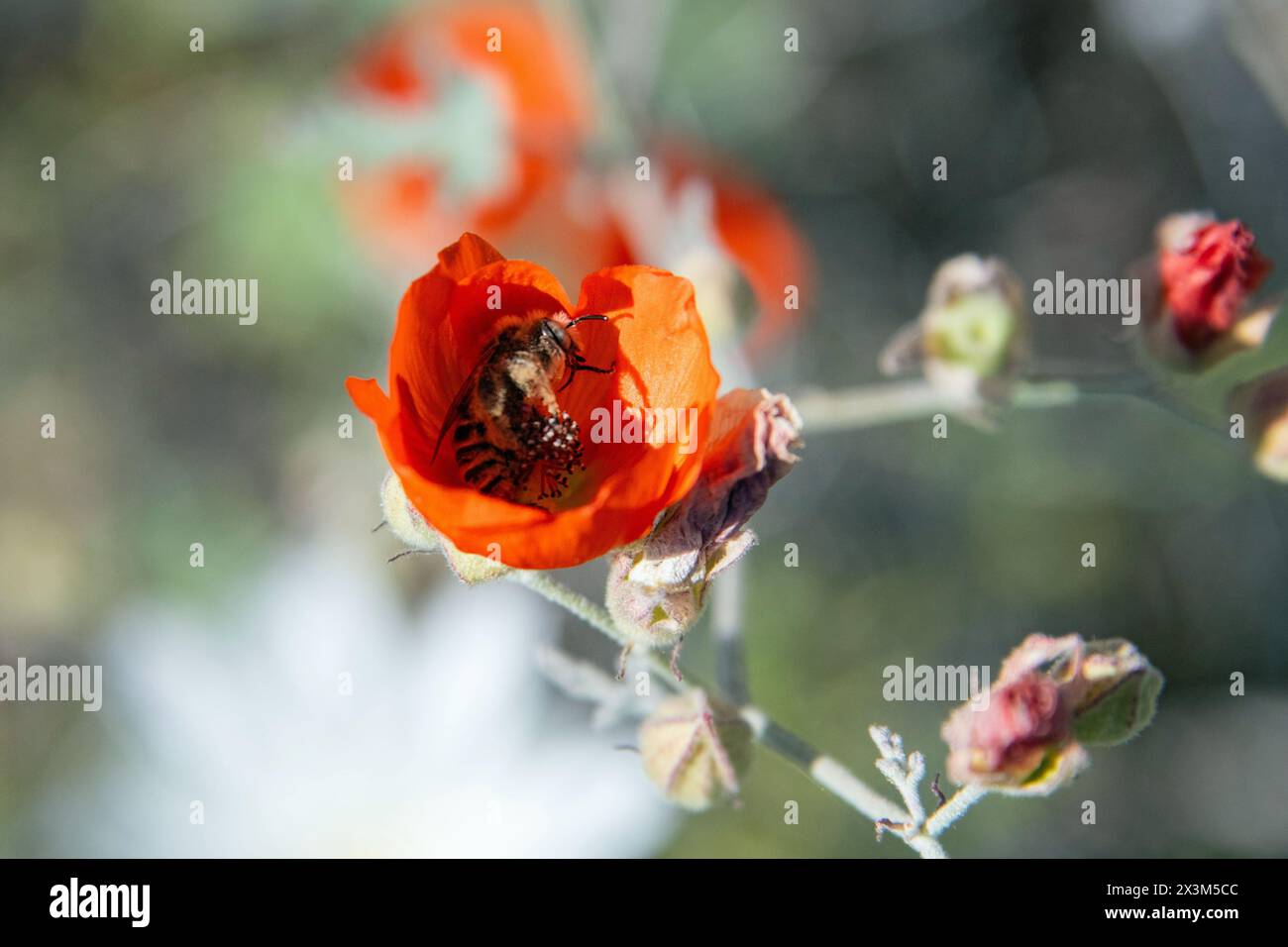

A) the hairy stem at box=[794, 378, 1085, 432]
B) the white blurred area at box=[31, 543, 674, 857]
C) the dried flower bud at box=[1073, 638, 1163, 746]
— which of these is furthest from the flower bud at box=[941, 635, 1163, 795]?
the white blurred area at box=[31, 543, 674, 857]

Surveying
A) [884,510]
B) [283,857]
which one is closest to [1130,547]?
[884,510]

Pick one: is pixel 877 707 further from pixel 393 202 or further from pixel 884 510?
pixel 393 202

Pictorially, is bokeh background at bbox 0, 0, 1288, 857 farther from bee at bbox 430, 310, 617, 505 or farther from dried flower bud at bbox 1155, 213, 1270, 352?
bee at bbox 430, 310, 617, 505

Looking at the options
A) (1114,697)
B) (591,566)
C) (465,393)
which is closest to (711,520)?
(465,393)

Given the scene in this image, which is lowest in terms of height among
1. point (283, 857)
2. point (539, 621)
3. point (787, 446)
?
point (283, 857)

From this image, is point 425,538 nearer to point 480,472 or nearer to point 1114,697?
point 480,472

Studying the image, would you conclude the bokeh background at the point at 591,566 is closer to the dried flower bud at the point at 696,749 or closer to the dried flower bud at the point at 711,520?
the dried flower bud at the point at 696,749

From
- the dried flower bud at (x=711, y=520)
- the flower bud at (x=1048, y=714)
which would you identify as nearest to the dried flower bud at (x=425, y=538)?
the dried flower bud at (x=711, y=520)
